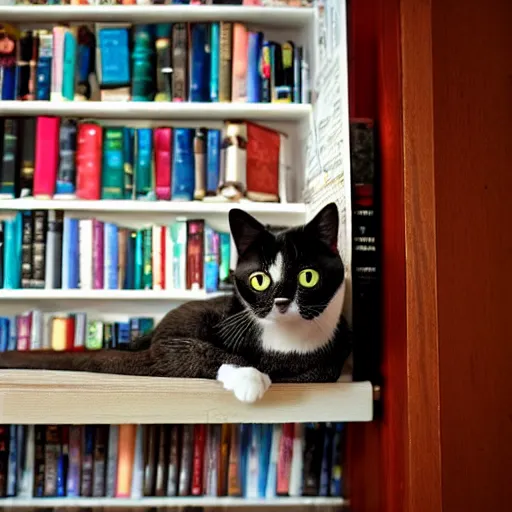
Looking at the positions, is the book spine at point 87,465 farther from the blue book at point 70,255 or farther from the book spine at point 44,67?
the book spine at point 44,67

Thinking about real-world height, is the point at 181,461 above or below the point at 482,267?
below

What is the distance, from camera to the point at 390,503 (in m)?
0.86

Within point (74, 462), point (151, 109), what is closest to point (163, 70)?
point (151, 109)

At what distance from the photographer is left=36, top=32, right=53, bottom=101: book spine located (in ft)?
5.01

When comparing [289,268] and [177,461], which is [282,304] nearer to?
[289,268]

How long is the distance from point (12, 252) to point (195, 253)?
0.50 meters

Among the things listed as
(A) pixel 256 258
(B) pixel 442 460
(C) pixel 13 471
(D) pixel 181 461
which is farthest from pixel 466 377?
(C) pixel 13 471

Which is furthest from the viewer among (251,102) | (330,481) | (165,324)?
(251,102)

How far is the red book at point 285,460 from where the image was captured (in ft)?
4.40

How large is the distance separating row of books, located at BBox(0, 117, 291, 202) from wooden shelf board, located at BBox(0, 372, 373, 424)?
30.6 inches

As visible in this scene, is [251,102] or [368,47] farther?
[251,102]

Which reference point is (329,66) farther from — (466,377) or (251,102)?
(466,377)

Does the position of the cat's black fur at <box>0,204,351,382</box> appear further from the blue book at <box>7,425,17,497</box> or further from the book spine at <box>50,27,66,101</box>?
the book spine at <box>50,27,66,101</box>

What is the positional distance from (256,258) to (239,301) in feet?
0.35
